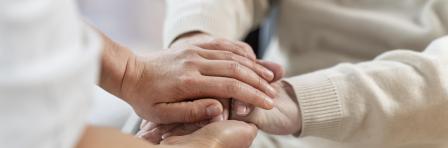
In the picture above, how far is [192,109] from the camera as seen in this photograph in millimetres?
770

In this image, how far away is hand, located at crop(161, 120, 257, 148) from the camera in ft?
2.24

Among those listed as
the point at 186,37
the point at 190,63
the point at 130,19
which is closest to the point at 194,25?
the point at 186,37

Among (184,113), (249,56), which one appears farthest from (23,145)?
(249,56)

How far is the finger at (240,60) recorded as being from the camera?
841 mm

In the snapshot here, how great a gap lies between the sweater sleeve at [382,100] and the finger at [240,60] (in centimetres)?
4

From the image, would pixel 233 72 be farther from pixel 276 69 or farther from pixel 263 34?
pixel 263 34

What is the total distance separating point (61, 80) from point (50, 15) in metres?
0.04

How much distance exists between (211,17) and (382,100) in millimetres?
300

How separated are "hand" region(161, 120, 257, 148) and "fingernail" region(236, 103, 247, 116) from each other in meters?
0.03

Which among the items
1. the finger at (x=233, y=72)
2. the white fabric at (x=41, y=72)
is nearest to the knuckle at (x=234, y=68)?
the finger at (x=233, y=72)

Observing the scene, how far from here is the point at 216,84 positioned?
789mm

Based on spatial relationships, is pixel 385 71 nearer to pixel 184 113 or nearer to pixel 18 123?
pixel 184 113

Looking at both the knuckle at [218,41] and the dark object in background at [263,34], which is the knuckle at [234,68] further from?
the dark object in background at [263,34]

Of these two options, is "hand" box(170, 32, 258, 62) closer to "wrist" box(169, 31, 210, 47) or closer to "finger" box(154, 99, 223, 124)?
"wrist" box(169, 31, 210, 47)
